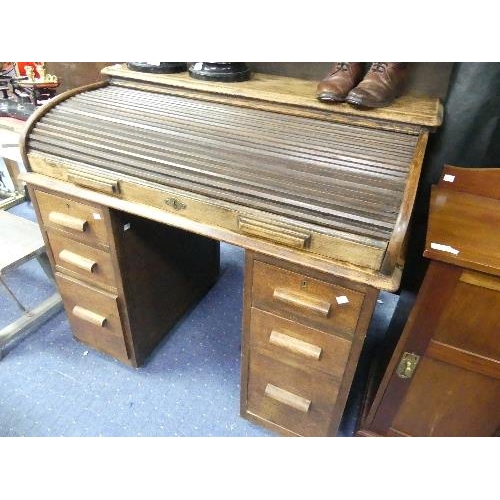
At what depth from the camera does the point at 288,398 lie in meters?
1.30

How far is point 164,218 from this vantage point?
3.59 ft

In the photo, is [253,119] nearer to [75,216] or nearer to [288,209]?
[288,209]

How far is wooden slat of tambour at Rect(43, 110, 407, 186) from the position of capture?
969 millimetres

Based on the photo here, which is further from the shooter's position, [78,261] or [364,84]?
[78,261]

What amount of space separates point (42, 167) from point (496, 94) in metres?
1.49

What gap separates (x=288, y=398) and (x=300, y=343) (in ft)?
0.95

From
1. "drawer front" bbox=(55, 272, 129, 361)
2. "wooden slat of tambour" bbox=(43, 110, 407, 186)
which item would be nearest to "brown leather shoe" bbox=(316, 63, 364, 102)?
"wooden slat of tambour" bbox=(43, 110, 407, 186)

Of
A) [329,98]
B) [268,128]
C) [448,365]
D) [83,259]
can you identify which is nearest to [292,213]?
[268,128]

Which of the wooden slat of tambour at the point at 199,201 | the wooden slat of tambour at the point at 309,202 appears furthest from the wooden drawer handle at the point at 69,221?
the wooden slat of tambour at the point at 309,202

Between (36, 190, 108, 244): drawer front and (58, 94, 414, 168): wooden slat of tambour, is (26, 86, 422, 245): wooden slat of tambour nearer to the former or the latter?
(58, 94, 414, 168): wooden slat of tambour

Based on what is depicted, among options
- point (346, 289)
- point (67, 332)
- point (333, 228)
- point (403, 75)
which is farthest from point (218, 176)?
point (67, 332)

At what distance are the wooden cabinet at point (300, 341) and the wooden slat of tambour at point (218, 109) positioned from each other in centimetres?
47

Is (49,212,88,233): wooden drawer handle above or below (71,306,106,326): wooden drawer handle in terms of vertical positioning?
above

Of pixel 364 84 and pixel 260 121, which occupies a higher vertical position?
pixel 364 84
